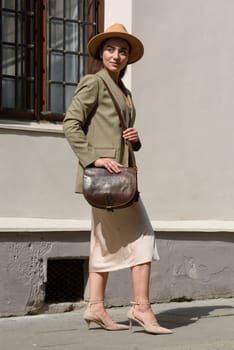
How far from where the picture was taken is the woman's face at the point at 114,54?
19.1 feet

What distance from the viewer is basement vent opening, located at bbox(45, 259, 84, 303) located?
737cm

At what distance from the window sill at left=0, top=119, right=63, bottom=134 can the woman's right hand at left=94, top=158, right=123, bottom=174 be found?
6.01 feet

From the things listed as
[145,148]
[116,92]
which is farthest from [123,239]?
[145,148]

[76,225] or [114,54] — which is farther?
[76,225]

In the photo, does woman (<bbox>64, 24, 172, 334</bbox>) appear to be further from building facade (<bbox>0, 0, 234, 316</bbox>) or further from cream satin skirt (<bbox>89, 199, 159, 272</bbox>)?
Result: building facade (<bbox>0, 0, 234, 316</bbox>)

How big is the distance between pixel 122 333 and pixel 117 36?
2051 millimetres

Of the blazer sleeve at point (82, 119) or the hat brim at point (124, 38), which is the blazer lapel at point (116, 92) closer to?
the blazer sleeve at point (82, 119)

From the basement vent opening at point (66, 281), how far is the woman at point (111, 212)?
1591mm

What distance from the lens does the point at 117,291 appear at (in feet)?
24.1

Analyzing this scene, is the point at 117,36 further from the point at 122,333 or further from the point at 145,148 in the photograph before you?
the point at 145,148

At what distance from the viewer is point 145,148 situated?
7.84 meters

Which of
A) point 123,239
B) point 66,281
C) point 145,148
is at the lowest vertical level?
point 66,281

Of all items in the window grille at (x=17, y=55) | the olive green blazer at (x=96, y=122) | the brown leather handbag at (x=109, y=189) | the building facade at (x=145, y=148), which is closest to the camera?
the brown leather handbag at (x=109, y=189)

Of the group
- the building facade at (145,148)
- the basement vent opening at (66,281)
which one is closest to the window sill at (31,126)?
the building facade at (145,148)
